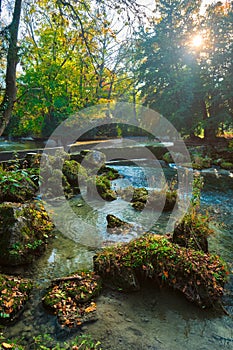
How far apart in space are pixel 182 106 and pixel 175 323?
1984 cm

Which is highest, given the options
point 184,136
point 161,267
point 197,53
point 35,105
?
point 197,53

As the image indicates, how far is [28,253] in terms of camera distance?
4414mm

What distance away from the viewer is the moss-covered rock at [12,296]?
118 inches

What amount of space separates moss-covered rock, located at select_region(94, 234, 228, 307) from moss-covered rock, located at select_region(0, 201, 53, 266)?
4.19ft

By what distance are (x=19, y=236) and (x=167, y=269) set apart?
2630mm

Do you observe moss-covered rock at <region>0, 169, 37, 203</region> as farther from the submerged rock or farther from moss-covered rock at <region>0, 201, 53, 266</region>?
the submerged rock

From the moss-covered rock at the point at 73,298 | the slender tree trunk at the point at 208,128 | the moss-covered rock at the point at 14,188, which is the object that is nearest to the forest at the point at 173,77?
the slender tree trunk at the point at 208,128

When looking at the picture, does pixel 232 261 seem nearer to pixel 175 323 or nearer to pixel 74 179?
pixel 175 323

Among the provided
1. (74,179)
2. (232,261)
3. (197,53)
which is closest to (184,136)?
(197,53)

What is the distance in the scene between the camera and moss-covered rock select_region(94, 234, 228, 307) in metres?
3.49

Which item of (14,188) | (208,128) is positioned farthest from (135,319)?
(208,128)

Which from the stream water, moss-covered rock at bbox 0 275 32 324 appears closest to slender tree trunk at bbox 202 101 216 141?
the stream water

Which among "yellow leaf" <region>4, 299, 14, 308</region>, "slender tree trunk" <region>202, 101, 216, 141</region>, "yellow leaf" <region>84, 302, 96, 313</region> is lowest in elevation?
"yellow leaf" <region>84, 302, 96, 313</region>

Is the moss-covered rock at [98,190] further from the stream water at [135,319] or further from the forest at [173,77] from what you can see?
the forest at [173,77]
